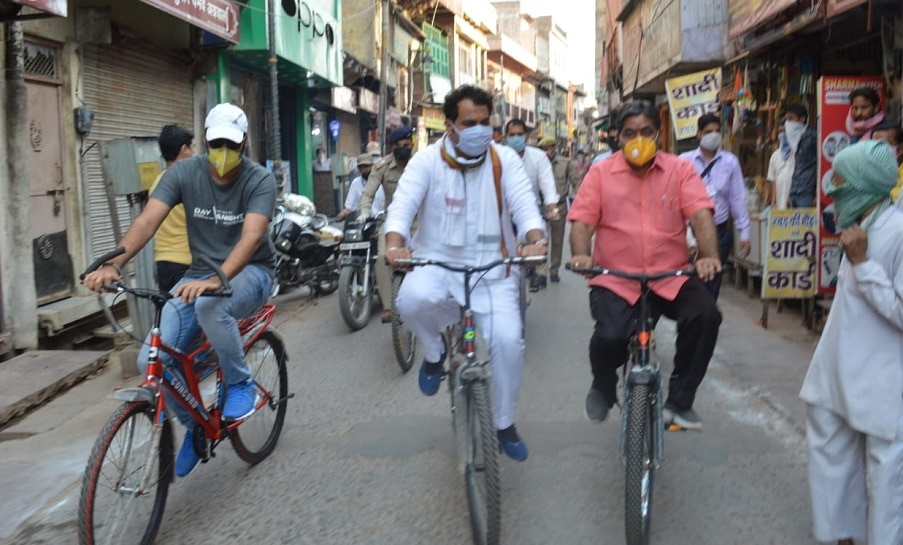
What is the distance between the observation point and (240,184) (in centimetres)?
436

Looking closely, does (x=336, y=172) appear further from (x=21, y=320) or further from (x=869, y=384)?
(x=869, y=384)

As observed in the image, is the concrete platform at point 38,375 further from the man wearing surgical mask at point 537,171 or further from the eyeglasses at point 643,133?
the eyeglasses at point 643,133

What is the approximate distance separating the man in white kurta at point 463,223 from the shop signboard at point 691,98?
28.5 feet

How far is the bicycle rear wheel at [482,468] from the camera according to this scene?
3.55m

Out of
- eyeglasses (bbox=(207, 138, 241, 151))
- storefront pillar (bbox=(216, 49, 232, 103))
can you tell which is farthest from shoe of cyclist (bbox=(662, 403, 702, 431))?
storefront pillar (bbox=(216, 49, 232, 103))

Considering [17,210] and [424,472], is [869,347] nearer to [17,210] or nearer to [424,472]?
[424,472]

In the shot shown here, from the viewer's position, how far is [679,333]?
161 inches

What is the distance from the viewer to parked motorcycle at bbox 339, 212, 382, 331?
859cm

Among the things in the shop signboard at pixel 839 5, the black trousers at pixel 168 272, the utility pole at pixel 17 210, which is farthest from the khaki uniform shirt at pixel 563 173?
the black trousers at pixel 168 272

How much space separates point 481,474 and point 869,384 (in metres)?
1.47

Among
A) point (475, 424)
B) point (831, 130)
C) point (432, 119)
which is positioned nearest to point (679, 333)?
point (475, 424)

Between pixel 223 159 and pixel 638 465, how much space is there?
88.8 inches

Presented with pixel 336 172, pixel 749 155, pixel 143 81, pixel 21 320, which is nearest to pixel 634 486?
pixel 21 320

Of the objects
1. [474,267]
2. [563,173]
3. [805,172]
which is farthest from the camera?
[563,173]
